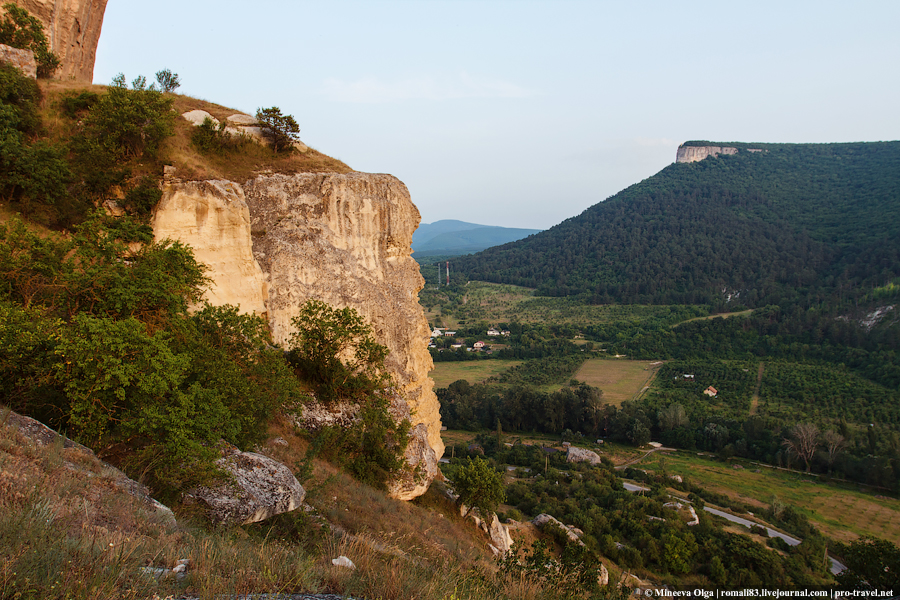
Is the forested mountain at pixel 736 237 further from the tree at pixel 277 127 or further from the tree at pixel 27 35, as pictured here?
the tree at pixel 27 35

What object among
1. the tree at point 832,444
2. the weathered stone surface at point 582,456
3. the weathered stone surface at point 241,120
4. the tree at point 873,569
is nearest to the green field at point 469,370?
the weathered stone surface at point 582,456

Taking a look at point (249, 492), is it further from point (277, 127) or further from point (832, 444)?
point (832, 444)

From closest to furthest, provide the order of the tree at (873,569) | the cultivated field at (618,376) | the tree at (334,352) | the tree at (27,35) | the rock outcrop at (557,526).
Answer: the tree at (334,352), the tree at (27,35), the tree at (873,569), the rock outcrop at (557,526), the cultivated field at (618,376)

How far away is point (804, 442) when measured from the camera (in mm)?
45781

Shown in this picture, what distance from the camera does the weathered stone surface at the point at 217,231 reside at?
47.3 feet

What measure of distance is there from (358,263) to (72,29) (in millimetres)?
17749

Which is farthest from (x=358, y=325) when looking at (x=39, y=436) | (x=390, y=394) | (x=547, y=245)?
(x=547, y=245)

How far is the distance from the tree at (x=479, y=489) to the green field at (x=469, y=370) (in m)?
50.7

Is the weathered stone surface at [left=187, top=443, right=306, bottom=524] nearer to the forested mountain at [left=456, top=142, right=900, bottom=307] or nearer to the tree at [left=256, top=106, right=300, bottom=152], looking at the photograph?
the tree at [left=256, top=106, right=300, bottom=152]

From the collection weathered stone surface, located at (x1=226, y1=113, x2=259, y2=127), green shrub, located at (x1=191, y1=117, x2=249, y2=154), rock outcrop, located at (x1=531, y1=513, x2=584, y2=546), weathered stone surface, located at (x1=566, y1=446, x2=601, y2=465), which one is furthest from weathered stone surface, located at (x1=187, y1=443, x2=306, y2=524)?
weathered stone surface, located at (x1=566, y1=446, x2=601, y2=465)

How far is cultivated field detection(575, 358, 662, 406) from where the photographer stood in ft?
220

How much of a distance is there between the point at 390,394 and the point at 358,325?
3060 millimetres

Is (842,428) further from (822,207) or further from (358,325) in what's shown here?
(822,207)

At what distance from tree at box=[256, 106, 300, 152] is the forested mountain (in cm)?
10886
